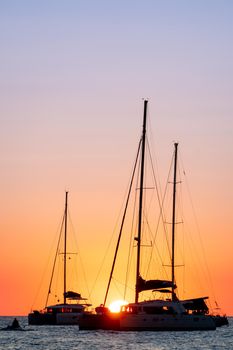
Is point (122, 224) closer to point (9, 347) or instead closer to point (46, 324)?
point (9, 347)

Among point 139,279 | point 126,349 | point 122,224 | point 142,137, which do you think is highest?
point 142,137

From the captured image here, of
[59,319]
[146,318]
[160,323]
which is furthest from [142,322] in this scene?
[59,319]

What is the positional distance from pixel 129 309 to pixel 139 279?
2.99 meters

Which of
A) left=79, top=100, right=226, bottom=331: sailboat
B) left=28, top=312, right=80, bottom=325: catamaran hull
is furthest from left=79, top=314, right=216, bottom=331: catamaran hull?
left=28, top=312, right=80, bottom=325: catamaran hull

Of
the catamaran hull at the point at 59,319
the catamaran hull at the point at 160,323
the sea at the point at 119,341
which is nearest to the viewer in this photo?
the sea at the point at 119,341

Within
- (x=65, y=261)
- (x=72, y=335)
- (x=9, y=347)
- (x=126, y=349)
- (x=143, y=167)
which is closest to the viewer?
(x=126, y=349)

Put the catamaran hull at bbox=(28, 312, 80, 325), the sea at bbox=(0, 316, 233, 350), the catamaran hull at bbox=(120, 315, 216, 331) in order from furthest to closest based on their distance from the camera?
1. the catamaran hull at bbox=(28, 312, 80, 325)
2. the catamaran hull at bbox=(120, 315, 216, 331)
3. the sea at bbox=(0, 316, 233, 350)

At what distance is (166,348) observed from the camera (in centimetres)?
8438

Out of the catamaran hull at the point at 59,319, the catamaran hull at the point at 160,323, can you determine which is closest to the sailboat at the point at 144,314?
the catamaran hull at the point at 160,323

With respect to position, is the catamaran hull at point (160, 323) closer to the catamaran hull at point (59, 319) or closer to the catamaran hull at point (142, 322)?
the catamaran hull at point (142, 322)

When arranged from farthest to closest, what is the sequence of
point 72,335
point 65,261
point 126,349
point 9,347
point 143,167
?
1. point 65,261
2. point 72,335
3. point 143,167
4. point 9,347
5. point 126,349

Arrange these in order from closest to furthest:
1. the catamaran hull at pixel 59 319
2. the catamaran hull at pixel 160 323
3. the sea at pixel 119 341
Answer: the sea at pixel 119 341 < the catamaran hull at pixel 160 323 < the catamaran hull at pixel 59 319

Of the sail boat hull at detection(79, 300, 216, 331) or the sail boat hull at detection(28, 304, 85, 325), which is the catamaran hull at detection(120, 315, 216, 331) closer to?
the sail boat hull at detection(79, 300, 216, 331)

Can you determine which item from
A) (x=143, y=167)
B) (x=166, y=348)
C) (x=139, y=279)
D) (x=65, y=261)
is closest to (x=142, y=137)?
(x=143, y=167)
